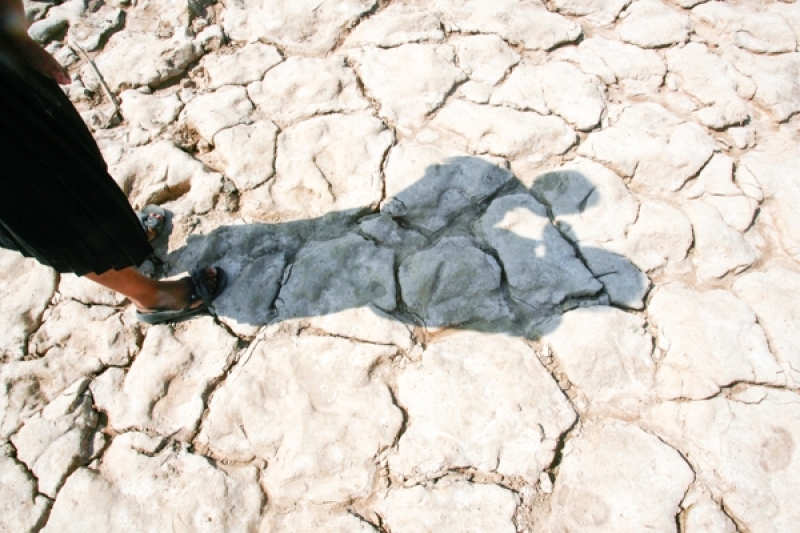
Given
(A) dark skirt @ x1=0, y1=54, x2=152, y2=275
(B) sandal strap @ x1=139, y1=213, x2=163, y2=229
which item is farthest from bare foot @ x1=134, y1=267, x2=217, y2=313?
(B) sandal strap @ x1=139, y1=213, x2=163, y2=229

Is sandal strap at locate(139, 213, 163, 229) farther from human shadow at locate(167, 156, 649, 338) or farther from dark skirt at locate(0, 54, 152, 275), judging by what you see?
dark skirt at locate(0, 54, 152, 275)

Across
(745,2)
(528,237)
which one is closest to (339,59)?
(528,237)

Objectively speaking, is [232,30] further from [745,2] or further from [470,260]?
[745,2]

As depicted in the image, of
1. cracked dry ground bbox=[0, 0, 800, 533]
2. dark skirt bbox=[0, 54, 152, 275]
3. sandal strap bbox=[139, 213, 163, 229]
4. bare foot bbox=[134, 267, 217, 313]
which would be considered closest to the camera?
dark skirt bbox=[0, 54, 152, 275]

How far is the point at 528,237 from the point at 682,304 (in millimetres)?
508

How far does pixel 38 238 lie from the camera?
51.0 inches

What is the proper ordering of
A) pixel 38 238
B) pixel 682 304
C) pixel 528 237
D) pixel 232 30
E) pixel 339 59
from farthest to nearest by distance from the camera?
pixel 232 30 → pixel 339 59 → pixel 528 237 → pixel 682 304 → pixel 38 238

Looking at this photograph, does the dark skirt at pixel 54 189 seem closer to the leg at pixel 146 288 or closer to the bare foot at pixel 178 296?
the leg at pixel 146 288

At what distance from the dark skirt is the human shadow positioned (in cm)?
43

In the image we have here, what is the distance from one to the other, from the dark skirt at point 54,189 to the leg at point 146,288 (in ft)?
0.23

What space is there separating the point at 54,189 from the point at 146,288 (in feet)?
1.33

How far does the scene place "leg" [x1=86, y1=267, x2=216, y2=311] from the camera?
1498mm

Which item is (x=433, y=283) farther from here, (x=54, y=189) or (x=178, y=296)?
(x=54, y=189)

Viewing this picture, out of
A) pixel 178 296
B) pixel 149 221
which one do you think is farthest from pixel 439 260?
pixel 149 221
